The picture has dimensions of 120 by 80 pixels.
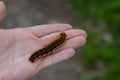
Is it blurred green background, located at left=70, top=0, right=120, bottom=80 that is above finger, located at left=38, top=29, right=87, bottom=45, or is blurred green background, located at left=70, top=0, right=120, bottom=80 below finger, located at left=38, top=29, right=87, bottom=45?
below

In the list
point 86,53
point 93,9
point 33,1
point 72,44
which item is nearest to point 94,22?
point 93,9

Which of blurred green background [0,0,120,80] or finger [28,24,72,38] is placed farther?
blurred green background [0,0,120,80]

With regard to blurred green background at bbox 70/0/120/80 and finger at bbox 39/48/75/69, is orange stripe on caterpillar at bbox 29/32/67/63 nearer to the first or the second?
finger at bbox 39/48/75/69

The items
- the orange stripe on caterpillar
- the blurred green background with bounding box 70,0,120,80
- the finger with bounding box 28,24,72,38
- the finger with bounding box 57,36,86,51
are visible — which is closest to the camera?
the orange stripe on caterpillar

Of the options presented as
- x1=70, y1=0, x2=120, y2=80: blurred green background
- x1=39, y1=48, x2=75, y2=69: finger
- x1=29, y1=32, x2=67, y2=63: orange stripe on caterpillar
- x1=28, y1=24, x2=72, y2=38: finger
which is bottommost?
x1=70, y1=0, x2=120, y2=80: blurred green background

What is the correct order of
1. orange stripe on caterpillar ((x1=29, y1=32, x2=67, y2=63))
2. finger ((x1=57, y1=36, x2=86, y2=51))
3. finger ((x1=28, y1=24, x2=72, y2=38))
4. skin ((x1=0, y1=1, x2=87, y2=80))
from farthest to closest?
finger ((x1=28, y1=24, x2=72, y2=38)) < finger ((x1=57, y1=36, x2=86, y2=51)) < orange stripe on caterpillar ((x1=29, y1=32, x2=67, y2=63)) < skin ((x1=0, y1=1, x2=87, y2=80))

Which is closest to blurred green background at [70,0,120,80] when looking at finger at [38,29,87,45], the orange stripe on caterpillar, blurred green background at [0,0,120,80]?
blurred green background at [0,0,120,80]

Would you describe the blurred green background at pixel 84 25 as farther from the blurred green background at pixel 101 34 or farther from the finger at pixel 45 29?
the finger at pixel 45 29

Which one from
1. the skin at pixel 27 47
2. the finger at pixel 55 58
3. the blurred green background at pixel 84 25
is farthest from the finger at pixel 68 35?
the blurred green background at pixel 84 25
